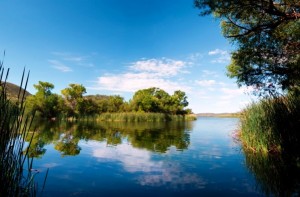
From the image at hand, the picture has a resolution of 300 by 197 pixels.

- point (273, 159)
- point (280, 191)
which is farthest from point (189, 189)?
point (273, 159)

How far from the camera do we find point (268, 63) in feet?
37.2

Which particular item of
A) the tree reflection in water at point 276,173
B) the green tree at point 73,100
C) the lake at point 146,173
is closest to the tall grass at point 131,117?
the green tree at point 73,100

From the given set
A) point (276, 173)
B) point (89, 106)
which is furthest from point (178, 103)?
point (276, 173)

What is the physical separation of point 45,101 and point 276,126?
5386 cm

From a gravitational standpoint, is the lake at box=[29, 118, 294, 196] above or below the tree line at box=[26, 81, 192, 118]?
below

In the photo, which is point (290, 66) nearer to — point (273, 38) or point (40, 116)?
point (273, 38)

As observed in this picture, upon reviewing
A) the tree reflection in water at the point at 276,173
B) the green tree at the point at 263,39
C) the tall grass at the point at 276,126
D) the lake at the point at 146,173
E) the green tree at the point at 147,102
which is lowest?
the lake at the point at 146,173

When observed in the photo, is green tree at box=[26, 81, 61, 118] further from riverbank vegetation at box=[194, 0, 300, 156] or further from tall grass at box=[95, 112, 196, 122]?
riverbank vegetation at box=[194, 0, 300, 156]

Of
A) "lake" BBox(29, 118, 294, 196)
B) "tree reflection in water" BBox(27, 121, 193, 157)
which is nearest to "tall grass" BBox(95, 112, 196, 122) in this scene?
"tree reflection in water" BBox(27, 121, 193, 157)

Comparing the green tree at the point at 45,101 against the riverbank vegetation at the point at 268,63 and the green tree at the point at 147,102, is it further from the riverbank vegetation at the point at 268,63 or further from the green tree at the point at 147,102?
the riverbank vegetation at the point at 268,63

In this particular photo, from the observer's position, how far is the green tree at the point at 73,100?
189 feet

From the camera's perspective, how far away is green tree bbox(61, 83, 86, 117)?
57463 mm

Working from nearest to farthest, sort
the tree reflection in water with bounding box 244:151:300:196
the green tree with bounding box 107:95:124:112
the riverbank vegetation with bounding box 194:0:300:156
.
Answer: the tree reflection in water with bounding box 244:151:300:196, the riverbank vegetation with bounding box 194:0:300:156, the green tree with bounding box 107:95:124:112

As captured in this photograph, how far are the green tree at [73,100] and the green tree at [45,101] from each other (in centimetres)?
197
